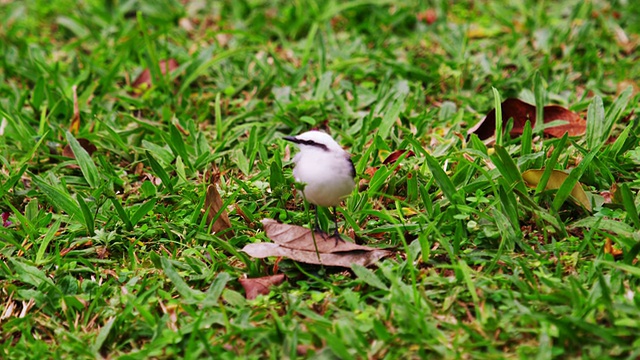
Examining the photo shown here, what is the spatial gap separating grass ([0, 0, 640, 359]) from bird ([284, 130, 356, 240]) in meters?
→ 0.32

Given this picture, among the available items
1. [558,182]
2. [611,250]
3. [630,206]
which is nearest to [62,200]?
[558,182]

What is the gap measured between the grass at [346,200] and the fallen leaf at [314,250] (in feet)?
0.24

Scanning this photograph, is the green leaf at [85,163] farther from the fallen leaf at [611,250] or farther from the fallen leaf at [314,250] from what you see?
the fallen leaf at [611,250]

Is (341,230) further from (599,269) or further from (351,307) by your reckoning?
(599,269)

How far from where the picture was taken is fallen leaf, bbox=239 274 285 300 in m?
3.32

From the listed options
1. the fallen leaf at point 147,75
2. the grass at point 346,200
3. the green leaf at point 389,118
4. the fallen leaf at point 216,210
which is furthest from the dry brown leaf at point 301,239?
the fallen leaf at point 147,75

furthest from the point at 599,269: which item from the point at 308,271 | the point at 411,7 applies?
the point at 411,7

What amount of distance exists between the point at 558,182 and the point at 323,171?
1307mm

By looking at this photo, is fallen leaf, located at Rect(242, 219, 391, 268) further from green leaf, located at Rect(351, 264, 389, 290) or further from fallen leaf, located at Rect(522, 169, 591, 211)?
fallen leaf, located at Rect(522, 169, 591, 211)

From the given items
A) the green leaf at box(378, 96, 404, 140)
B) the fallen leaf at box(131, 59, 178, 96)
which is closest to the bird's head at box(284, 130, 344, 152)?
the green leaf at box(378, 96, 404, 140)

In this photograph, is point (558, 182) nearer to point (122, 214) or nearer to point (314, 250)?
point (314, 250)

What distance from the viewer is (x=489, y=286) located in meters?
3.23

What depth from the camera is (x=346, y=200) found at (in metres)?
3.86

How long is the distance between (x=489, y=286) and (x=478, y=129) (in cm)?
158
